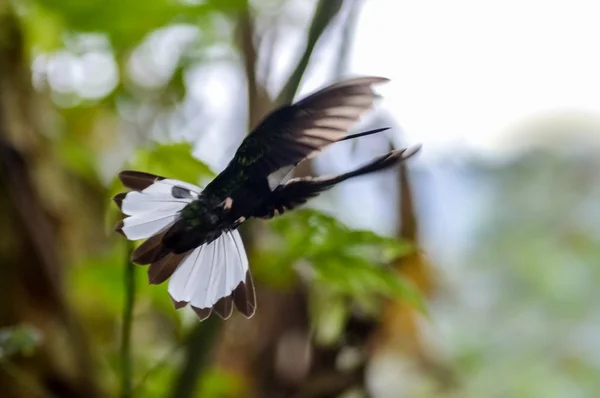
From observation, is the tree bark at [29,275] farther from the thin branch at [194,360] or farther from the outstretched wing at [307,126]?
the outstretched wing at [307,126]

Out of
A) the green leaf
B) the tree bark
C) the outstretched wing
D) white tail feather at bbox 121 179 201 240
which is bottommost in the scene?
the tree bark

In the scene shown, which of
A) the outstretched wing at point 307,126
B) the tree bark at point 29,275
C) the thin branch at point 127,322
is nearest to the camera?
the outstretched wing at point 307,126

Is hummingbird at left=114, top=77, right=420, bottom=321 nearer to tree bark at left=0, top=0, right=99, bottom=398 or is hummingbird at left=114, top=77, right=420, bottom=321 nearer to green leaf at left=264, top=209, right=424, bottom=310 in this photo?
green leaf at left=264, top=209, right=424, bottom=310

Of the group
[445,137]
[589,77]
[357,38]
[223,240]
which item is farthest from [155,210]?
[589,77]

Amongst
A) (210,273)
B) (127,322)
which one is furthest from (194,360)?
(210,273)

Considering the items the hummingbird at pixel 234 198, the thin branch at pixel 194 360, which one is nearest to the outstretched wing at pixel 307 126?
the hummingbird at pixel 234 198

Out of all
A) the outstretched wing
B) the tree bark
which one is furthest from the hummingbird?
the tree bark

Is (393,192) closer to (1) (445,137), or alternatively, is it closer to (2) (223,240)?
(1) (445,137)

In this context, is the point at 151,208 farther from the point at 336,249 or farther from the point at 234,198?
the point at 336,249
